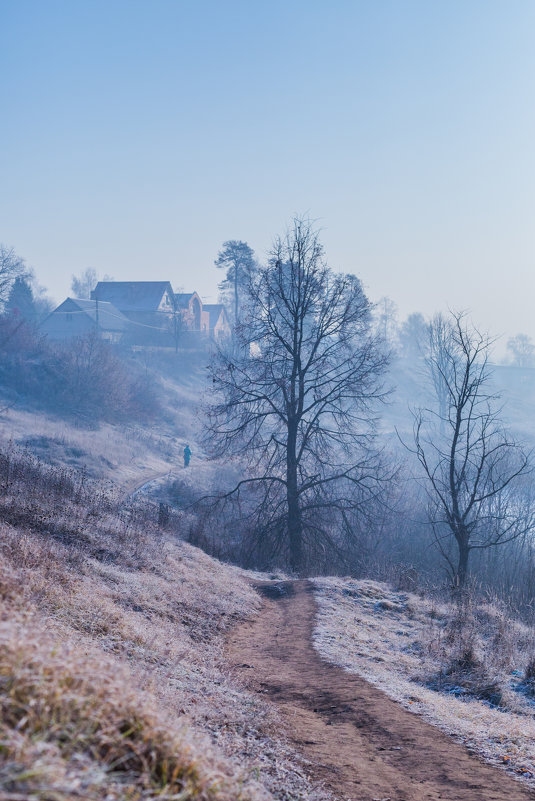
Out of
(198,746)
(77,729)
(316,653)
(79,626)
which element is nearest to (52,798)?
Answer: (77,729)

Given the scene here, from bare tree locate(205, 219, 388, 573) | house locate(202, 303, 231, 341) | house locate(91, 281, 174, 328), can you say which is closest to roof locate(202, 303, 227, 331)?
house locate(202, 303, 231, 341)

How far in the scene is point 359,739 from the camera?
5828 millimetres

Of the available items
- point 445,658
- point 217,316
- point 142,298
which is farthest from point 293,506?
point 217,316

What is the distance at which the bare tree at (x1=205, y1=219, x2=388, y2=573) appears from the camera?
21016 mm

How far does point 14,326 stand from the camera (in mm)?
51906

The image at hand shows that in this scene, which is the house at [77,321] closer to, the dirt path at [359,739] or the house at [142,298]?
the house at [142,298]

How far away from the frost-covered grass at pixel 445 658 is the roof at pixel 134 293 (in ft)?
234

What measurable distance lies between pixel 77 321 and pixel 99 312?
329 cm

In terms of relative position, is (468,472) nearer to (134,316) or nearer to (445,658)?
(445,658)

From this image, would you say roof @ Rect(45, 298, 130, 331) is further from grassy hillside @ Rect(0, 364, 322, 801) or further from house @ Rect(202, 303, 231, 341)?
grassy hillside @ Rect(0, 364, 322, 801)

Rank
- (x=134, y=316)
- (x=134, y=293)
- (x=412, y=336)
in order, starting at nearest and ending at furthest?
(x=134, y=316), (x=134, y=293), (x=412, y=336)

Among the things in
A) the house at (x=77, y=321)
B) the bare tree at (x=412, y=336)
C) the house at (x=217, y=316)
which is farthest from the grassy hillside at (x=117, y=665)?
the bare tree at (x=412, y=336)

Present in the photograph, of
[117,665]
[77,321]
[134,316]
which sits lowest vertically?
[117,665]

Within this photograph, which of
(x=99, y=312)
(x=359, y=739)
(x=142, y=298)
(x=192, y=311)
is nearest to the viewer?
(x=359, y=739)
